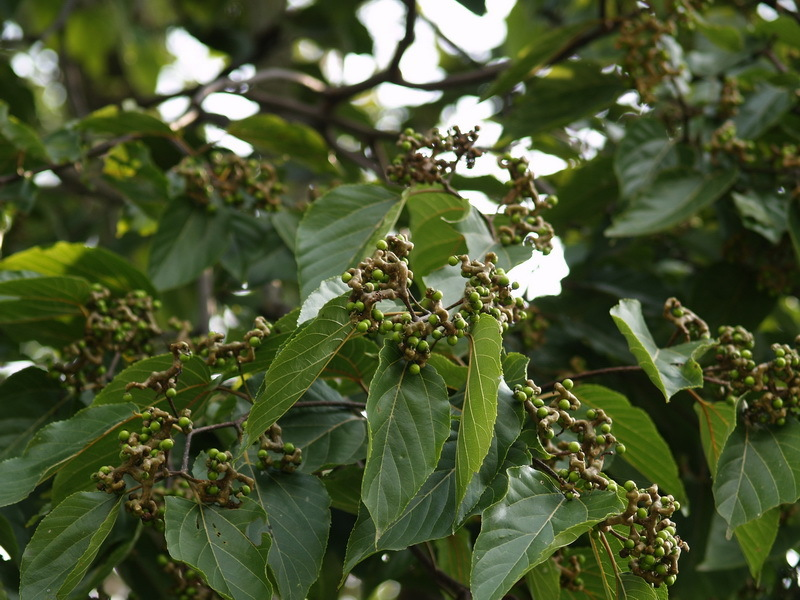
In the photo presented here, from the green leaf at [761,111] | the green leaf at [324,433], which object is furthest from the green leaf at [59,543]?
the green leaf at [761,111]

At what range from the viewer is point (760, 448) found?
5.77 feet

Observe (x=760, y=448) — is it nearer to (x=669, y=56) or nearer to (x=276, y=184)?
(x=669, y=56)

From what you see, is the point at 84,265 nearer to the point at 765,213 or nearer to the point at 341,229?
the point at 341,229

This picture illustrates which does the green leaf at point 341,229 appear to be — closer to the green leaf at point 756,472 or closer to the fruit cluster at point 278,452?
the fruit cluster at point 278,452

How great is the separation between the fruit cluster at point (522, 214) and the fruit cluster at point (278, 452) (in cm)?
62

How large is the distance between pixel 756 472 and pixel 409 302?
0.86 meters

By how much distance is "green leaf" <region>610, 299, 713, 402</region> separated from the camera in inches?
62.7

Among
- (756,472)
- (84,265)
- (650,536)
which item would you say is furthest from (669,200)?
(84,265)

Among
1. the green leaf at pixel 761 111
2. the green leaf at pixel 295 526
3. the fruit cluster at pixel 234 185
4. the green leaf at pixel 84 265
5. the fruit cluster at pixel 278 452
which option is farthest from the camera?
the green leaf at pixel 761 111

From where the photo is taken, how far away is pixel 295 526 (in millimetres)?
1529

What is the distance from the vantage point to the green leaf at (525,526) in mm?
1245

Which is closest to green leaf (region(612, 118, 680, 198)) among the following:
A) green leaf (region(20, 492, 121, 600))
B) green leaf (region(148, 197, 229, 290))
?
green leaf (region(148, 197, 229, 290))

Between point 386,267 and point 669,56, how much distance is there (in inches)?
70.7

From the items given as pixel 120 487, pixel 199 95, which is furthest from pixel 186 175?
pixel 120 487
